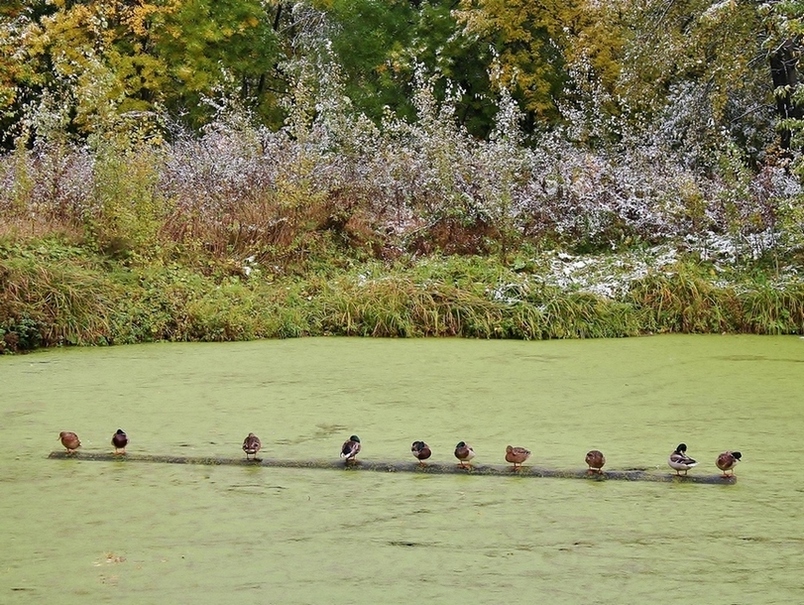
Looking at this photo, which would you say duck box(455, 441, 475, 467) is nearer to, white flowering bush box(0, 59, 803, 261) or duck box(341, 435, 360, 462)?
duck box(341, 435, 360, 462)

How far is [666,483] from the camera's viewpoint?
5.05 meters

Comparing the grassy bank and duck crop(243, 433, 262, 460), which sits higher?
the grassy bank

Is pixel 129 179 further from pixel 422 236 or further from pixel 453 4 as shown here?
pixel 453 4

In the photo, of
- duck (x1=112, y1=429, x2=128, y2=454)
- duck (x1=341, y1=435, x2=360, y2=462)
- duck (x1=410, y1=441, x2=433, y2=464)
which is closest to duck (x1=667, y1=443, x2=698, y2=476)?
duck (x1=410, y1=441, x2=433, y2=464)

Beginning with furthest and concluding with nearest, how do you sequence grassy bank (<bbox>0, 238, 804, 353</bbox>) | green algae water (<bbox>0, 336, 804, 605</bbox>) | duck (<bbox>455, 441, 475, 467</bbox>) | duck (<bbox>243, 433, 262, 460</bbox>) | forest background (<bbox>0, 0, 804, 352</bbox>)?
forest background (<bbox>0, 0, 804, 352</bbox>)
grassy bank (<bbox>0, 238, 804, 353</bbox>)
duck (<bbox>243, 433, 262, 460</bbox>)
duck (<bbox>455, 441, 475, 467</bbox>)
green algae water (<bbox>0, 336, 804, 605</bbox>)

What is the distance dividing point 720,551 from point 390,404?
2944 mm

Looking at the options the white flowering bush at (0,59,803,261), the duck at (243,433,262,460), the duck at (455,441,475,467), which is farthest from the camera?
the white flowering bush at (0,59,803,261)

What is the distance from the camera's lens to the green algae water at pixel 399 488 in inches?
152

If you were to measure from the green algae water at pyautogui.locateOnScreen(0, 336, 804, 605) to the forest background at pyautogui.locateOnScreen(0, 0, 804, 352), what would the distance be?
1259mm

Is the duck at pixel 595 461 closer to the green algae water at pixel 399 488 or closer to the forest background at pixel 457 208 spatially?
the green algae water at pixel 399 488

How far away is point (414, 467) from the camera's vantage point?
529cm

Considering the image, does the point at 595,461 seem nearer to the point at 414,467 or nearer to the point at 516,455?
the point at 516,455

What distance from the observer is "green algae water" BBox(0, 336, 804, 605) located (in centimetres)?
385

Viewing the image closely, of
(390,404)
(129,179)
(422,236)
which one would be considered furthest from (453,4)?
(390,404)
